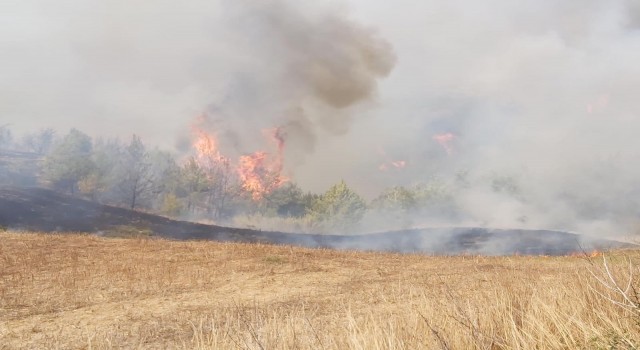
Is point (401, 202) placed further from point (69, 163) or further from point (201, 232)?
point (69, 163)

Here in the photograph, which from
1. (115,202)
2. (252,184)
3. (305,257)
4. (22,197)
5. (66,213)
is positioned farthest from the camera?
(252,184)

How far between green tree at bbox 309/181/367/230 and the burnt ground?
51.2ft

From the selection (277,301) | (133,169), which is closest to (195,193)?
(133,169)

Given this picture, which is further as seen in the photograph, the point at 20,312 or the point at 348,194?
the point at 348,194

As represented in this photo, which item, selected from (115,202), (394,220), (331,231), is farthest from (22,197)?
(394,220)

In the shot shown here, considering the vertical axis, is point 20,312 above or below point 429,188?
below

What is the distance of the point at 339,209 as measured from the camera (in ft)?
333

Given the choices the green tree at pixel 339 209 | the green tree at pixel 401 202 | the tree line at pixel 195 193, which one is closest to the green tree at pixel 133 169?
the tree line at pixel 195 193

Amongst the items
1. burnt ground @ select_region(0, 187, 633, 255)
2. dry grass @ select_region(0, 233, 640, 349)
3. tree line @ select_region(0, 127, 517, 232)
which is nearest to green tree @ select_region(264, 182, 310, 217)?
tree line @ select_region(0, 127, 517, 232)

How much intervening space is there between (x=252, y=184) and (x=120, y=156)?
42581 mm

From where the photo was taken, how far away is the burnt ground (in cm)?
6156

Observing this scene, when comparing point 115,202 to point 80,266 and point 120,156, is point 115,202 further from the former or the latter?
point 80,266

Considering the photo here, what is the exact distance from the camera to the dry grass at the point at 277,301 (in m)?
5.34

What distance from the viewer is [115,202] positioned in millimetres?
94812
